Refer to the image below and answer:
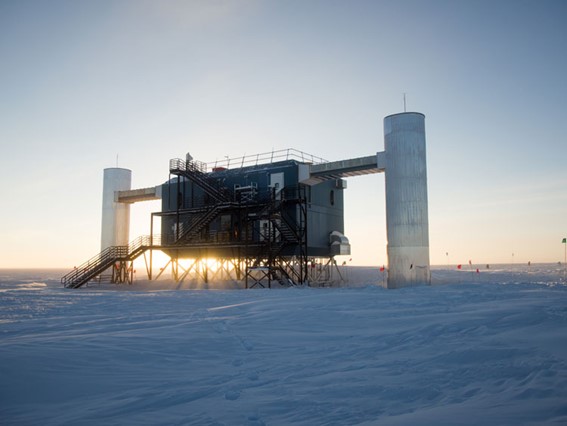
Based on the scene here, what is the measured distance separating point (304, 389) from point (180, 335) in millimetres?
5198

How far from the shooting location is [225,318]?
15352mm

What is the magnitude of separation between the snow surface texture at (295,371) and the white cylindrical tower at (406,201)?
19323 millimetres

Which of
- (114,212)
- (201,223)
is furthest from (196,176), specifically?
(114,212)

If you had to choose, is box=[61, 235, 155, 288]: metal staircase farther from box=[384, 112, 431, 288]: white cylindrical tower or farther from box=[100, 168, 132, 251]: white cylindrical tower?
box=[384, 112, 431, 288]: white cylindrical tower

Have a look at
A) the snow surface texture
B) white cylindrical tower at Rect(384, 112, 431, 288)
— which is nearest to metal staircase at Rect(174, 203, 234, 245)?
white cylindrical tower at Rect(384, 112, 431, 288)

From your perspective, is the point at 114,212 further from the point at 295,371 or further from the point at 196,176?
the point at 295,371

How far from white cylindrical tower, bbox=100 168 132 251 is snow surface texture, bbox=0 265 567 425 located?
40.5 meters

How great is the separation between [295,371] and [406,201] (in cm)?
2716

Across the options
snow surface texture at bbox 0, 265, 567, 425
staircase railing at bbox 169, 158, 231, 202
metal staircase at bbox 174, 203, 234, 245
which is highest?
staircase railing at bbox 169, 158, 231, 202

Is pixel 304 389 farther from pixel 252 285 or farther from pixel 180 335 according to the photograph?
pixel 252 285

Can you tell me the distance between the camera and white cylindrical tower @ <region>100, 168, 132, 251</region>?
5294cm

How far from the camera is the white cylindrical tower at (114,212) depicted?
52938 mm

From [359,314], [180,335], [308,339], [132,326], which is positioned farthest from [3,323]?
[359,314]

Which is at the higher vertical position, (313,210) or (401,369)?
(313,210)
